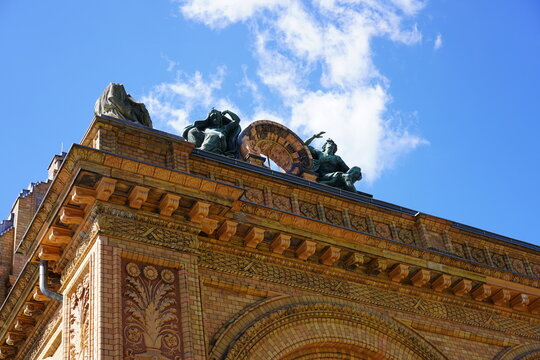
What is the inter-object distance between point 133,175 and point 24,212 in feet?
32.0

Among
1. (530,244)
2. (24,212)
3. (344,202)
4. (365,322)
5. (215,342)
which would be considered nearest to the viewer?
(215,342)

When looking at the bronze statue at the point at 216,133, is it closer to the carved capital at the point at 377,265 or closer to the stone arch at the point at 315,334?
the carved capital at the point at 377,265

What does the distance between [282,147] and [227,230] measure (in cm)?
520

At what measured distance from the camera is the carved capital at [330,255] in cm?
1587

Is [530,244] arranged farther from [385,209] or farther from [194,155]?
[194,155]

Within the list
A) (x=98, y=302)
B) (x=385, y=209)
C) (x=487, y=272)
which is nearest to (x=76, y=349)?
(x=98, y=302)

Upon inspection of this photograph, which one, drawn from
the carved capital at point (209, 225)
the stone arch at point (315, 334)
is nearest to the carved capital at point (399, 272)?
the stone arch at point (315, 334)

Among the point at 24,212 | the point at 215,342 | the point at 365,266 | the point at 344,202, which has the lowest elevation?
the point at 215,342

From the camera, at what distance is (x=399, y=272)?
16.6 metres

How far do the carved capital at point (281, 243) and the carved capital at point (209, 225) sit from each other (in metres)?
1.24

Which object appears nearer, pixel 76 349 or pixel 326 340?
pixel 76 349

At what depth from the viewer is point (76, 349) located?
1337cm

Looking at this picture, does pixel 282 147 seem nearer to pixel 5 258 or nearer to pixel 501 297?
pixel 501 297

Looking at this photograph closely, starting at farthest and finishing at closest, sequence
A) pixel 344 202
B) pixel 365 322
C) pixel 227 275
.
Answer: pixel 344 202
pixel 365 322
pixel 227 275
